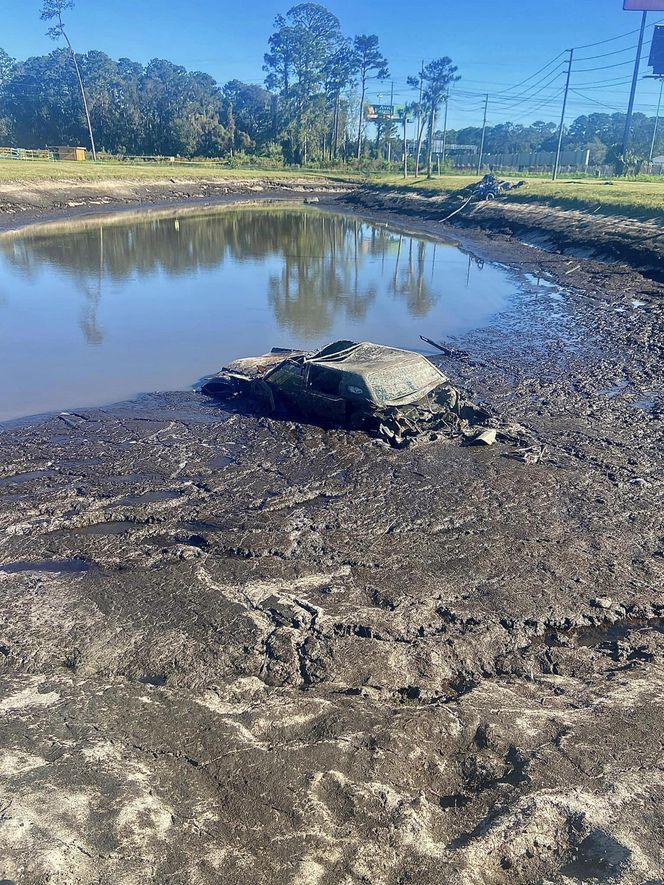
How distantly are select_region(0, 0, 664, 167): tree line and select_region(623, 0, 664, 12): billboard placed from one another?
17095mm

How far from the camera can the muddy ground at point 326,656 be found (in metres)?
4.09

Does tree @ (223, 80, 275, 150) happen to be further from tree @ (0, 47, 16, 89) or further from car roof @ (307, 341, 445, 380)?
car roof @ (307, 341, 445, 380)

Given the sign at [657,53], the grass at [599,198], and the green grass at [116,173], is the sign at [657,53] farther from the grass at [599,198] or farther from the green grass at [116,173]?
the green grass at [116,173]

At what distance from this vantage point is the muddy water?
15664 mm

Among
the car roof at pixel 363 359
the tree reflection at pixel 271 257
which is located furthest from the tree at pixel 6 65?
the car roof at pixel 363 359

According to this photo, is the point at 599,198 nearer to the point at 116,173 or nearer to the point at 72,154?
the point at 116,173

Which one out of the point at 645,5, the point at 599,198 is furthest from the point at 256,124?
the point at 599,198

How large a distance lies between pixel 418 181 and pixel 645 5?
1262 inches

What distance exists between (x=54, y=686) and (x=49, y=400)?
30.7 feet

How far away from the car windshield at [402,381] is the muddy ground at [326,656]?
1006 mm

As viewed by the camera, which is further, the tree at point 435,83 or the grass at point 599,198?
A: the tree at point 435,83

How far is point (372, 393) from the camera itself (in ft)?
36.6

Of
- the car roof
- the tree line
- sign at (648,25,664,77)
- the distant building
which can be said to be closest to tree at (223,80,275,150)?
the tree line

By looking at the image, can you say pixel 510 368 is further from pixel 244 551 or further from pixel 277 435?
pixel 244 551
